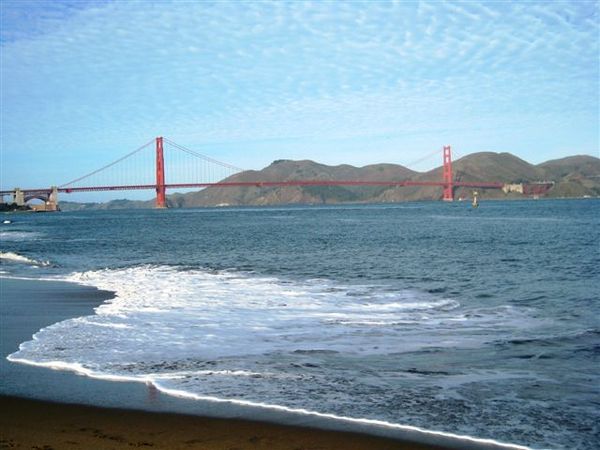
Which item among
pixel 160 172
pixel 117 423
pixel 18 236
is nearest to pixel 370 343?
pixel 117 423

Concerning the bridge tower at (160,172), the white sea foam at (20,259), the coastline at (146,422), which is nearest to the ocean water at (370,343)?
the coastline at (146,422)

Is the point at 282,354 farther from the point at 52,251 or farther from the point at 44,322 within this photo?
the point at 52,251

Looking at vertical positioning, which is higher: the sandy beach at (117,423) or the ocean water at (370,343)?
the sandy beach at (117,423)

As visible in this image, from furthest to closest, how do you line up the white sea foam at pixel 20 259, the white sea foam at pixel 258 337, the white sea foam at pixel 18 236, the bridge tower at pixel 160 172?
the bridge tower at pixel 160 172
the white sea foam at pixel 18 236
the white sea foam at pixel 20 259
the white sea foam at pixel 258 337

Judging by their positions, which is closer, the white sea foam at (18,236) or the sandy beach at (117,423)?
the sandy beach at (117,423)

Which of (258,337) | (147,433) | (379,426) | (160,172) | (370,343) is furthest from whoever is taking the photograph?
(160,172)

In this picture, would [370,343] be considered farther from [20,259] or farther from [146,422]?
[20,259]

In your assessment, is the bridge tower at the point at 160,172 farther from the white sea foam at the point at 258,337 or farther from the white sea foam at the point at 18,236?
the white sea foam at the point at 258,337

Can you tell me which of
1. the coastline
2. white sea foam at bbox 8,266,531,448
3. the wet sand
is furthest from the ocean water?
the wet sand

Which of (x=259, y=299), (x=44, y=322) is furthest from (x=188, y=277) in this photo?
(x=44, y=322)
